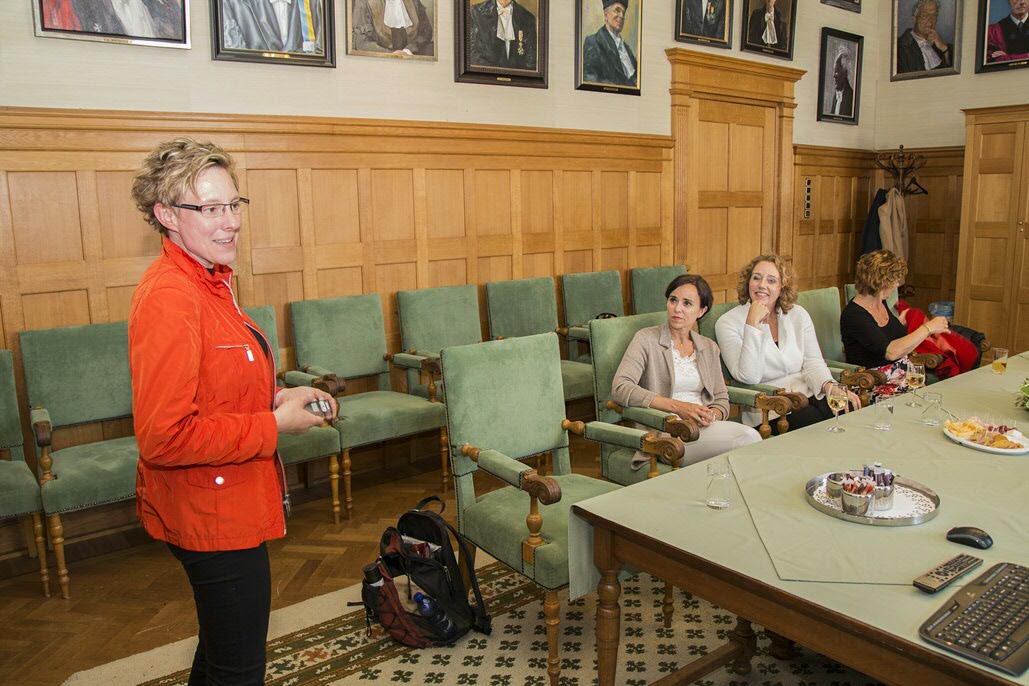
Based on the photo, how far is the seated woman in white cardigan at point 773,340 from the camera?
407cm

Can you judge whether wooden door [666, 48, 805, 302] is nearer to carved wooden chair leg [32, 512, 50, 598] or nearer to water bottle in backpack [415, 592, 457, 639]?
water bottle in backpack [415, 592, 457, 639]

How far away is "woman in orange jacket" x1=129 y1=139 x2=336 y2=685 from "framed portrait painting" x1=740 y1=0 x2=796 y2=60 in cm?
651

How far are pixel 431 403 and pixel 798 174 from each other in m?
5.24

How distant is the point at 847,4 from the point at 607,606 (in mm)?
8022

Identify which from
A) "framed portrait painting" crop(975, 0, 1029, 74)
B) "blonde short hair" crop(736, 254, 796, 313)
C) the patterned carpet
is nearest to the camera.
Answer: the patterned carpet

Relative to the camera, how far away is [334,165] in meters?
4.83

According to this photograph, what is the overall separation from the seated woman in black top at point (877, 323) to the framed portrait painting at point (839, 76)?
4.32 metres

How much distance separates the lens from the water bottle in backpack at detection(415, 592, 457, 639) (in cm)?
306

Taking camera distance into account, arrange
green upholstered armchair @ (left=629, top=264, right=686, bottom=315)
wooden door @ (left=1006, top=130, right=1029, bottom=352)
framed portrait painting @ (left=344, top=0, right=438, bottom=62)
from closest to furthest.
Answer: framed portrait painting @ (left=344, top=0, right=438, bottom=62)
green upholstered armchair @ (left=629, top=264, right=686, bottom=315)
wooden door @ (left=1006, top=130, right=1029, bottom=352)

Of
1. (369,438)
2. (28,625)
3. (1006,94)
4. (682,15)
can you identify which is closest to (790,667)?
(369,438)

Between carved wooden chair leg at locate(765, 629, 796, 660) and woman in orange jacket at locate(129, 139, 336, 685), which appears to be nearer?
woman in orange jacket at locate(129, 139, 336, 685)

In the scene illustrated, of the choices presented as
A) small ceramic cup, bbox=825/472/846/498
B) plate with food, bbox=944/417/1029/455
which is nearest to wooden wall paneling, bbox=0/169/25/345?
small ceramic cup, bbox=825/472/846/498

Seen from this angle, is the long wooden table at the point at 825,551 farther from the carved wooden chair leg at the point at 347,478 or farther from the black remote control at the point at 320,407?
the carved wooden chair leg at the point at 347,478

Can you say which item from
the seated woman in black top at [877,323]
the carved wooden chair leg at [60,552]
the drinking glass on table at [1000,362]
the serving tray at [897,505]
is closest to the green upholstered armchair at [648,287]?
the seated woman in black top at [877,323]
